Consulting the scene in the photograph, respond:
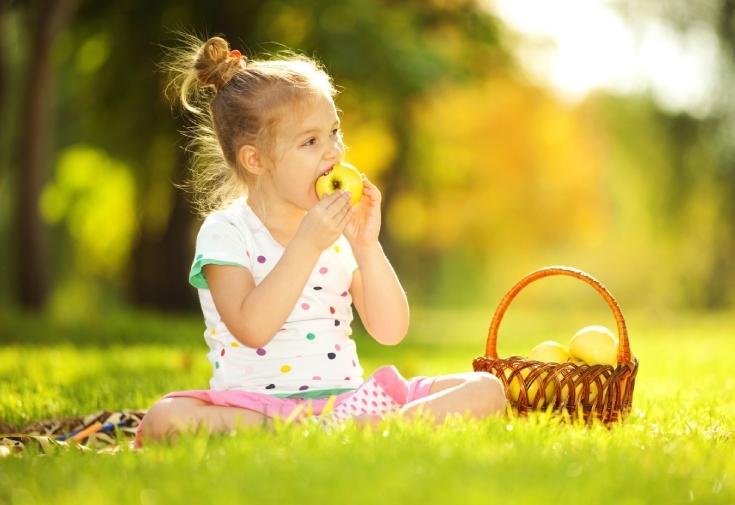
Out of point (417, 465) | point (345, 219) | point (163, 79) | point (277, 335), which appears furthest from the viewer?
point (163, 79)

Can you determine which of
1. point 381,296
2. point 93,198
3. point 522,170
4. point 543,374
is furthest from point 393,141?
point 543,374

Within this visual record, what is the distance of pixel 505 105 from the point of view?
1934cm

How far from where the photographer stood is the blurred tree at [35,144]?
345 inches

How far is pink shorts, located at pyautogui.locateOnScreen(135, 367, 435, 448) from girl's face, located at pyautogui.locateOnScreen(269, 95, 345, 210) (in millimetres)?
744

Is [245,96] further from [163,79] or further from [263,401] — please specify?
[163,79]

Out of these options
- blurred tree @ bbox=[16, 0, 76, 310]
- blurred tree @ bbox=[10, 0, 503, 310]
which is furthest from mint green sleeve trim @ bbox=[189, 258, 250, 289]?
blurred tree @ bbox=[16, 0, 76, 310]

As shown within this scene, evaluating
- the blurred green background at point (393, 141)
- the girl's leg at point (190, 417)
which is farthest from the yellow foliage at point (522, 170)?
the girl's leg at point (190, 417)

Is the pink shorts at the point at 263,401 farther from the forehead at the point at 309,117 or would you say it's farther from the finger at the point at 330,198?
the forehead at the point at 309,117

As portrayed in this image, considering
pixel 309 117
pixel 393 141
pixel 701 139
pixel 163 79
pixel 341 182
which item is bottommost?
pixel 341 182

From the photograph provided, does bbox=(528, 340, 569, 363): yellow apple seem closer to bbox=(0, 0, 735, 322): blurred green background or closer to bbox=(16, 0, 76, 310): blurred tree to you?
bbox=(0, 0, 735, 322): blurred green background

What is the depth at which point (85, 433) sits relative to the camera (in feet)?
10.4

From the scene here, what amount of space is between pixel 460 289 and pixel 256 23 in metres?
19.5

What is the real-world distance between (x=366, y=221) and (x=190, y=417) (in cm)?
102

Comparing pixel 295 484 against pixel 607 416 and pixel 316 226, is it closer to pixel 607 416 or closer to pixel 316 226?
pixel 316 226
